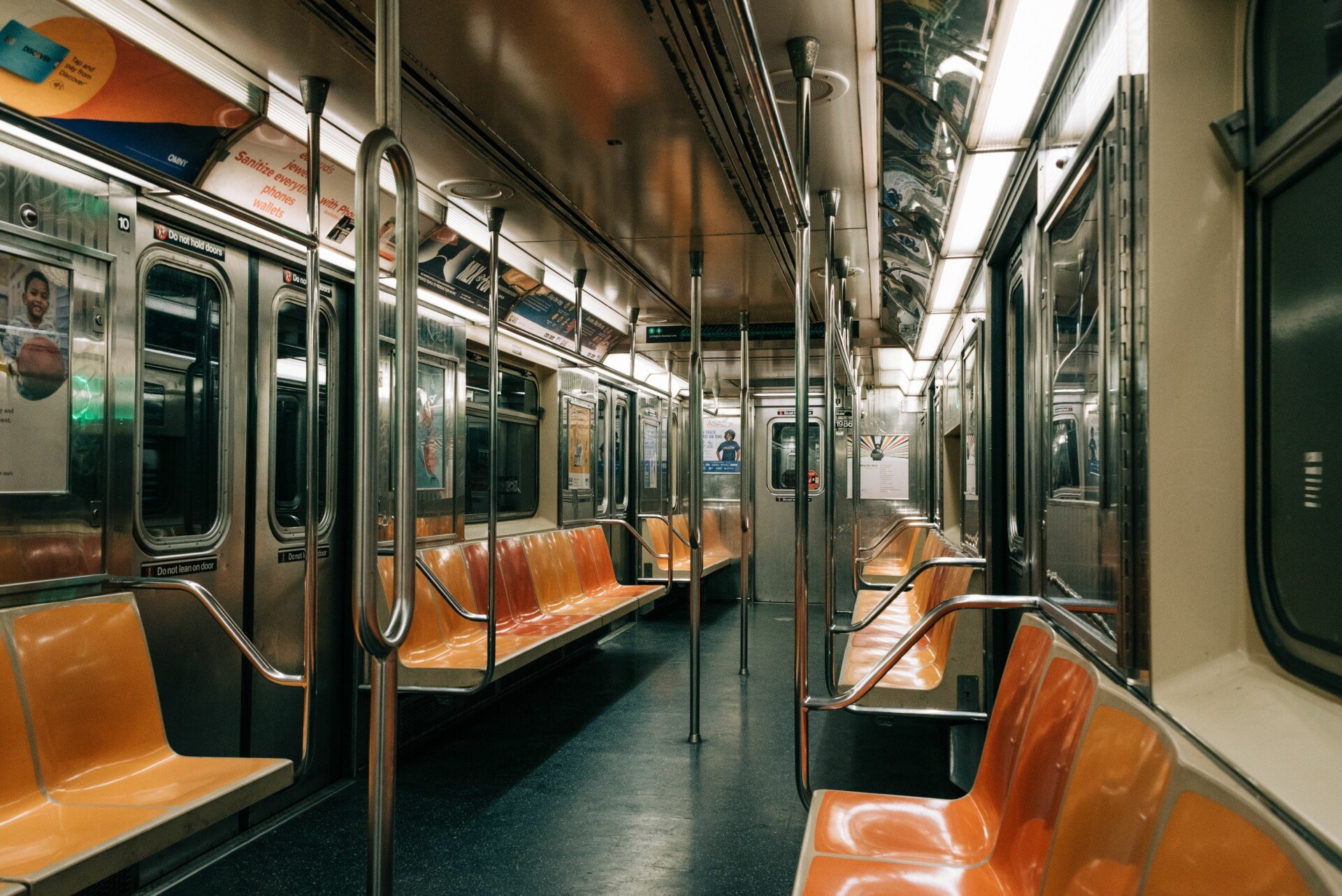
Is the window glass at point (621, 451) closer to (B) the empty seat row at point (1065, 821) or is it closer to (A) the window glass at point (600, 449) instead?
(A) the window glass at point (600, 449)

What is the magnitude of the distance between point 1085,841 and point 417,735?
11.6ft

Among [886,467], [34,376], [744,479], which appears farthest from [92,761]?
[886,467]

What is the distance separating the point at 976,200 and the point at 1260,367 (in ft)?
6.94

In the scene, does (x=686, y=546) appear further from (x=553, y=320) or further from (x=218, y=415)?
(x=218, y=415)

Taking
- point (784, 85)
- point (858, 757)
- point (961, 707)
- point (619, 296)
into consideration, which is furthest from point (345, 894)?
point (619, 296)

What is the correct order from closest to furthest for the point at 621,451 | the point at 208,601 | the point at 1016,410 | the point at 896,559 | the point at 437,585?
the point at 208,601
the point at 1016,410
the point at 437,585
the point at 621,451
the point at 896,559

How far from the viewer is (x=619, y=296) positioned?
21.4 ft

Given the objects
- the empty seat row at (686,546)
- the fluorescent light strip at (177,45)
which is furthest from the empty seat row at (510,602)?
the fluorescent light strip at (177,45)

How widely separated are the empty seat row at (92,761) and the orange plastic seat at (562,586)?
2899 millimetres

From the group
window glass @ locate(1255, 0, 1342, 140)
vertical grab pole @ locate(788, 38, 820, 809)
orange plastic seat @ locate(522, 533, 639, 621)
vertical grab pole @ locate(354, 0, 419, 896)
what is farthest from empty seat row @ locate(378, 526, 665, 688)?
window glass @ locate(1255, 0, 1342, 140)

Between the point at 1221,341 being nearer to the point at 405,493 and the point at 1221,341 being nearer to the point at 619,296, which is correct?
the point at 405,493

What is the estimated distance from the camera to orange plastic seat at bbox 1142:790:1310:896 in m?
0.92

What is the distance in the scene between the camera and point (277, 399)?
352cm

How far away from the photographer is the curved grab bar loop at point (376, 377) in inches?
51.6
